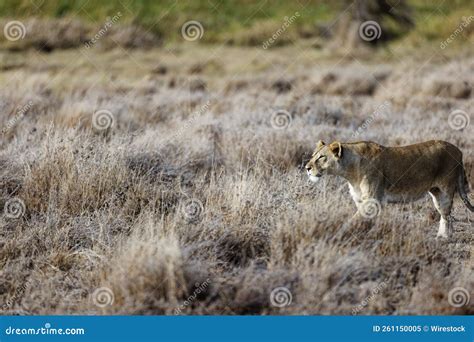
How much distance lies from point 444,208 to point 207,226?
8.66ft

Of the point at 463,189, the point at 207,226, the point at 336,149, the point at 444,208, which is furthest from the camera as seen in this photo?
the point at 463,189

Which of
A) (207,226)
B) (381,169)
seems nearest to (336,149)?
(381,169)

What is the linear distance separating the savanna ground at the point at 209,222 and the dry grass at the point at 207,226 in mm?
17

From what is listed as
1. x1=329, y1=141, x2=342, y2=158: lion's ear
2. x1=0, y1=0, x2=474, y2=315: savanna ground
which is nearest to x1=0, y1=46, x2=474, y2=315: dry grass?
x1=0, y1=0, x2=474, y2=315: savanna ground

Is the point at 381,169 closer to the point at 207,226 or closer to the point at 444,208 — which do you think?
the point at 444,208

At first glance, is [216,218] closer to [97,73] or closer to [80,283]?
[80,283]

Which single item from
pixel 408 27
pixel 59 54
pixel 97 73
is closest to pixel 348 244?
pixel 97 73

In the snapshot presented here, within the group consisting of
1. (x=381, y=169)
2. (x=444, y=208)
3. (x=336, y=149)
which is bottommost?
(x=444, y=208)

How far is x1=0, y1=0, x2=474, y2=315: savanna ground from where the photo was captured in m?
5.24

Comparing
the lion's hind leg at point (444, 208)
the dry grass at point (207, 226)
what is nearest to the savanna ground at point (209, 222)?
the dry grass at point (207, 226)

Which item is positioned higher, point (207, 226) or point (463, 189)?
point (463, 189)

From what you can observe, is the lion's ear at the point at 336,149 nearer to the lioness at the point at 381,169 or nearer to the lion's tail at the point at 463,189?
the lioness at the point at 381,169

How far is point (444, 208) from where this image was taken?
6.95m

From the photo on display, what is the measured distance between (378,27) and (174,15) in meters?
8.87
